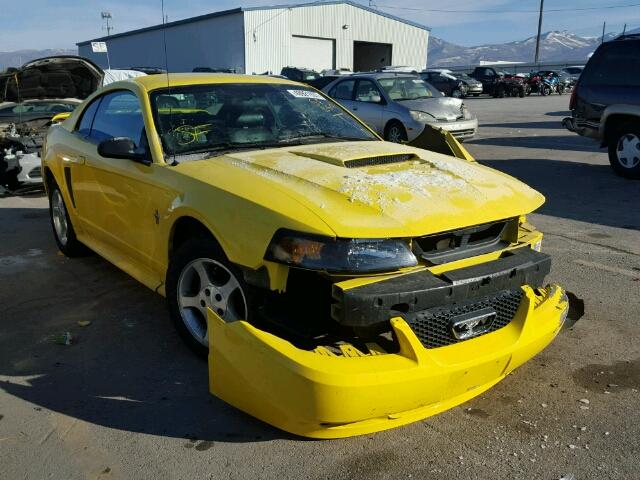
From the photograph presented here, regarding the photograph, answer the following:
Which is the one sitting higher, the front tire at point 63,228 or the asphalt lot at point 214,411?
the front tire at point 63,228

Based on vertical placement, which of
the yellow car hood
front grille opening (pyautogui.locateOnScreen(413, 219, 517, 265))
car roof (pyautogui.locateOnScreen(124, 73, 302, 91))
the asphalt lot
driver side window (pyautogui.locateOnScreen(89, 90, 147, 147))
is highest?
car roof (pyautogui.locateOnScreen(124, 73, 302, 91))

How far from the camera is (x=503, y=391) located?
3.10 meters

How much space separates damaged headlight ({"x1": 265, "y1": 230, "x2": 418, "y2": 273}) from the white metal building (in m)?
34.4

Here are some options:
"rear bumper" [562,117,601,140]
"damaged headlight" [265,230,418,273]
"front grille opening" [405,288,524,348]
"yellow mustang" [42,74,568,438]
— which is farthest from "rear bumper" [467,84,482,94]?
"damaged headlight" [265,230,418,273]

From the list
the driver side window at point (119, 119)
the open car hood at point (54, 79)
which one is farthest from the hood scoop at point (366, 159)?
the open car hood at point (54, 79)

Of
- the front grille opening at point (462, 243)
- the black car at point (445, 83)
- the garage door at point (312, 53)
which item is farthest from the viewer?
the garage door at point (312, 53)

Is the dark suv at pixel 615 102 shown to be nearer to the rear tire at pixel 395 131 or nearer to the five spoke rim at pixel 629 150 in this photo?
the five spoke rim at pixel 629 150

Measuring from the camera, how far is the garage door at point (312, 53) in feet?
131

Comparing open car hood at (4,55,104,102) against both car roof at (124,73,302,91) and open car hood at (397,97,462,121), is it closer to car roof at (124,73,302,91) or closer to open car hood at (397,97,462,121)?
open car hood at (397,97,462,121)

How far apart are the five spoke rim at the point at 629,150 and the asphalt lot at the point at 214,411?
15.4ft

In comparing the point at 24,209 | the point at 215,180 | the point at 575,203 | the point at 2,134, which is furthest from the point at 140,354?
the point at 2,134

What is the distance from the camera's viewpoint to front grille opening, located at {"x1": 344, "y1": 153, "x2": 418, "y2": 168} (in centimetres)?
329

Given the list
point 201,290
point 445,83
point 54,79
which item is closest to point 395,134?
point 54,79

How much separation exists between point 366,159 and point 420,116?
8.31 metres
